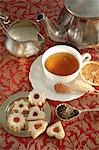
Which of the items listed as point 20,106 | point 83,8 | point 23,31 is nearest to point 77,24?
point 83,8

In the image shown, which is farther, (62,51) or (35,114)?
(62,51)

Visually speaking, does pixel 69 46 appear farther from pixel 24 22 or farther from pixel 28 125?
pixel 28 125

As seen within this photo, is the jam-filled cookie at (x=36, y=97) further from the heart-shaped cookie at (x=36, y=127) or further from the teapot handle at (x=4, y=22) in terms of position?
the teapot handle at (x=4, y=22)

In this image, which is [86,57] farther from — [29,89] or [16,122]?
[16,122]

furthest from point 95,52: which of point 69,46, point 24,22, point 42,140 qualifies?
point 42,140

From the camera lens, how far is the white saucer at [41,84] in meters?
1.00

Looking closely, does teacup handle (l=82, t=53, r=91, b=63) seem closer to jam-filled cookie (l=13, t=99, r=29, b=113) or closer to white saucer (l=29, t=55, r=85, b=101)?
white saucer (l=29, t=55, r=85, b=101)

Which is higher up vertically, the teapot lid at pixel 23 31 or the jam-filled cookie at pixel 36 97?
the teapot lid at pixel 23 31

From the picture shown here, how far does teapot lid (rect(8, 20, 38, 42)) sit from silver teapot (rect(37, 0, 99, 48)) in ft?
0.21

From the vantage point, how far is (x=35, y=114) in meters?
0.95

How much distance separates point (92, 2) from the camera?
1.03m

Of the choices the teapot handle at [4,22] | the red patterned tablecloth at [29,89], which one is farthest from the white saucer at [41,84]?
the teapot handle at [4,22]

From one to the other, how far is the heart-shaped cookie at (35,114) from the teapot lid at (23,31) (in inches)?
9.2

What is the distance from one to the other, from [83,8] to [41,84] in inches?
9.1
